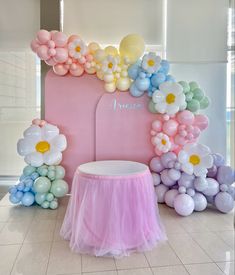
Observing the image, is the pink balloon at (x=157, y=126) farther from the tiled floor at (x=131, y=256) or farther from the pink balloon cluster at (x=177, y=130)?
the tiled floor at (x=131, y=256)

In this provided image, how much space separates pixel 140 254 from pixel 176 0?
3548 millimetres

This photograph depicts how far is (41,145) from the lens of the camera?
3510 millimetres

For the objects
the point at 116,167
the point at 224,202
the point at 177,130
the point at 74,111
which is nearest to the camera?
the point at 116,167

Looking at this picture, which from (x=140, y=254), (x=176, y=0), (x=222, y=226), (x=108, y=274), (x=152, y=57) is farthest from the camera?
(x=176, y=0)

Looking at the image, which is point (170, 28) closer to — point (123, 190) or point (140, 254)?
point (123, 190)

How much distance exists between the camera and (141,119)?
3.74 metres

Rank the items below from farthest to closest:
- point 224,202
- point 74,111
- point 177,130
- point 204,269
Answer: point 74,111
point 177,130
point 224,202
point 204,269

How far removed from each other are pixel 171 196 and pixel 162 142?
652 mm

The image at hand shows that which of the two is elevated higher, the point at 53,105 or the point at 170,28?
the point at 170,28

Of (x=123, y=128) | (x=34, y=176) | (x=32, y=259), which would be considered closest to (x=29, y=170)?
(x=34, y=176)

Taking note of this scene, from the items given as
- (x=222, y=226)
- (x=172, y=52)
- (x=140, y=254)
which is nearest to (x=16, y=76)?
(x=172, y=52)

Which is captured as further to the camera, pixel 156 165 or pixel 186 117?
pixel 156 165

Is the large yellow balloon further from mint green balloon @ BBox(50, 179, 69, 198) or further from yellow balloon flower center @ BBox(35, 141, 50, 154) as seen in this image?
mint green balloon @ BBox(50, 179, 69, 198)

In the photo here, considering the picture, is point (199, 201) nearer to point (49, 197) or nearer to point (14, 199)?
point (49, 197)
